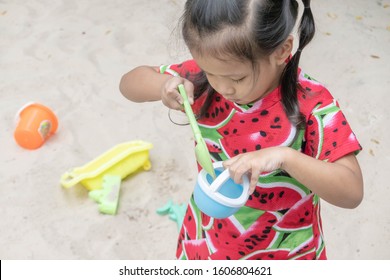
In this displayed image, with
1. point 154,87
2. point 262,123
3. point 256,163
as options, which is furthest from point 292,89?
point 154,87

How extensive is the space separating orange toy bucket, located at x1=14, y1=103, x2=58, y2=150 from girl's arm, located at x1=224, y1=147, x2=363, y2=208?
1331mm

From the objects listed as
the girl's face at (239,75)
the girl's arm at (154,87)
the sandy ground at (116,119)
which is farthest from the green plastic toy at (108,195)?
the girl's face at (239,75)

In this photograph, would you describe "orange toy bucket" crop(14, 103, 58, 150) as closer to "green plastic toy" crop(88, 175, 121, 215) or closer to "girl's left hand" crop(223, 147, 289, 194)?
"green plastic toy" crop(88, 175, 121, 215)

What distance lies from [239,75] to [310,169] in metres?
0.22

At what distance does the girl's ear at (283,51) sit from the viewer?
1061 millimetres

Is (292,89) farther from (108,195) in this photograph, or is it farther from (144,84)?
(108,195)

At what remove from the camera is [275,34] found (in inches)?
40.4

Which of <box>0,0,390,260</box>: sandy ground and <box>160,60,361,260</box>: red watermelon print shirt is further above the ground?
<box>160,60,361,260</box>: red watermelon print shirt

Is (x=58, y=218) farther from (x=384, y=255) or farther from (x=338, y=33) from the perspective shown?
(x=338, y=33)

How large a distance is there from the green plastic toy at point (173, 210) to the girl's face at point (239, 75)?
0.98 meters

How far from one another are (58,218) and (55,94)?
0.70 metres

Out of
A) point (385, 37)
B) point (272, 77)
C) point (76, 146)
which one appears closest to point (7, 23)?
point (76, 146)

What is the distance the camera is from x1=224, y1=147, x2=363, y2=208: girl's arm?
3.41 feet

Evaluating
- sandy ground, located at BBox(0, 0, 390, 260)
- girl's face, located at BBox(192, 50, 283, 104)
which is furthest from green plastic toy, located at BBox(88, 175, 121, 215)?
girl's face, located at BBox(192, 50, 283, 104)
